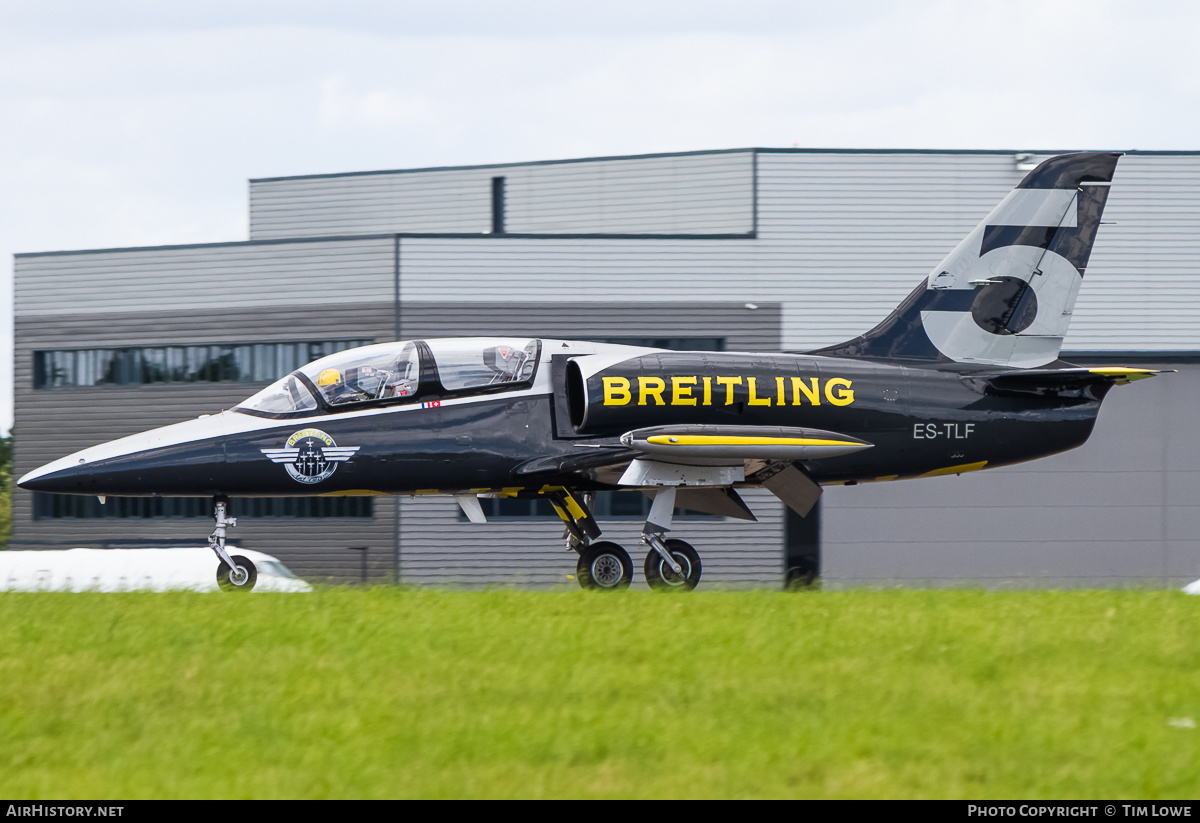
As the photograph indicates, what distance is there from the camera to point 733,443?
1305cm

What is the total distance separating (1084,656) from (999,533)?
2240 cm

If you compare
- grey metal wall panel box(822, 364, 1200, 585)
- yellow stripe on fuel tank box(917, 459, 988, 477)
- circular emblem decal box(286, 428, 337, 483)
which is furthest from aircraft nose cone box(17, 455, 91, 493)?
grey metal wall panel box(822, 364, 1200, 585)

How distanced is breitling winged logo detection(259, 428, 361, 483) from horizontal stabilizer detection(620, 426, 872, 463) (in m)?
3.15

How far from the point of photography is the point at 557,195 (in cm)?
3662

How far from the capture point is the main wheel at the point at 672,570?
1345 centimetres

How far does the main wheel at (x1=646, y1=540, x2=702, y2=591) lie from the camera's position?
13.5m

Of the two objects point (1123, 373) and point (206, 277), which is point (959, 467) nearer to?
point (1123, 373)

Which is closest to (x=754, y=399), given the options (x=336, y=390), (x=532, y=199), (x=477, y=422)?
(x=477, y=422)

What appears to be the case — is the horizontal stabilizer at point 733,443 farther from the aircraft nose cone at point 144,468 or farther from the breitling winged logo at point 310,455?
the aircraft nose cone at point 144,468

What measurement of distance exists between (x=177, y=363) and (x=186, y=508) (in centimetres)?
370

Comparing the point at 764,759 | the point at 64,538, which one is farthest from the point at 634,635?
the point at 64,538

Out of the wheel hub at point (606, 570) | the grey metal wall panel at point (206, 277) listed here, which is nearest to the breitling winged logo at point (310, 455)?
the wheel hub at point (606, 570)

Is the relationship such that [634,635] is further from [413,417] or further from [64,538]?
[64,538]

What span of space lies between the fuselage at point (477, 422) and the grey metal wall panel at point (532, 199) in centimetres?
1805
